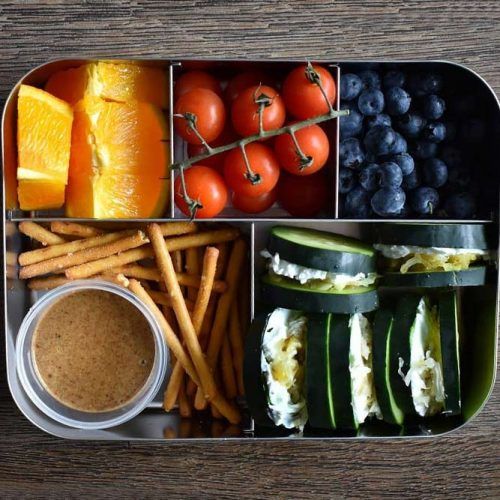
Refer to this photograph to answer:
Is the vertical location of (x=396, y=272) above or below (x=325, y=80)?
below

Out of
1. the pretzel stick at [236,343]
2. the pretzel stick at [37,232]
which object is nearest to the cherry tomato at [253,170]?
the pretzel stick at [236,343]

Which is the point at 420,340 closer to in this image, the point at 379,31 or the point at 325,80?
the point at 325,80

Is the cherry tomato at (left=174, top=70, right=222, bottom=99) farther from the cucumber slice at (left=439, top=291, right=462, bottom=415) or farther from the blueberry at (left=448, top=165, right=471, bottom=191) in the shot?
the cucumber slice at (left=439, top=291, right=462, bottom=415)

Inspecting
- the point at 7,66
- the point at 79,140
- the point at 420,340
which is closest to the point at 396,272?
the point at 420,340

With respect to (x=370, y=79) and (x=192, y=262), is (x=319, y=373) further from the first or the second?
(x=370, y=79)

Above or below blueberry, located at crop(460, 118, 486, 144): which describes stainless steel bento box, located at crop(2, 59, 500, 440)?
below

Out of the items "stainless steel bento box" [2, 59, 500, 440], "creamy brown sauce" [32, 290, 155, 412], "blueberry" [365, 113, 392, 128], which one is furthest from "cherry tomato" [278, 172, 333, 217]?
"creamy brown sauce" [32, 290, 155, 412]

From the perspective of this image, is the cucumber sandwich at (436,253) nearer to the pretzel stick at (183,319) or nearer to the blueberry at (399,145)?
the blueberry at (399,145)
